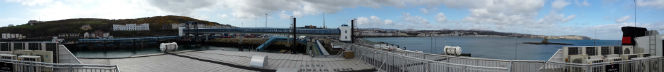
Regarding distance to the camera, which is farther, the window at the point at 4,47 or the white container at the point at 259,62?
the white container at the point at 259,62

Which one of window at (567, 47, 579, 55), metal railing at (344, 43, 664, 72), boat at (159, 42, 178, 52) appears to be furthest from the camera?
boat at (159, 42, 178, 52)

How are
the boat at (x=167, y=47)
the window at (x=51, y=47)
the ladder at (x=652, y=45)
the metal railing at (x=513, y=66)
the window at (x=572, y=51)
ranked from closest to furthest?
the metal railing at (x=513, y=66), the ladder at (x=652, y=45), the window at (x=572, y=51), the window at (x=51, y=47), the boat at (x=167, y=47)

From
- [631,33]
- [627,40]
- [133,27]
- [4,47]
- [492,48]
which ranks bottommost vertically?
[492,48]

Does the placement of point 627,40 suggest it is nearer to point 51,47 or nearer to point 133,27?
point 51,47

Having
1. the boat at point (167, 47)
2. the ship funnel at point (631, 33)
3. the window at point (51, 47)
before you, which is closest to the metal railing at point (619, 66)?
the ship funnel at point (631, 33)

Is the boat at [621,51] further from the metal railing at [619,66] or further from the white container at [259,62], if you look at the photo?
the white container at [259,62]

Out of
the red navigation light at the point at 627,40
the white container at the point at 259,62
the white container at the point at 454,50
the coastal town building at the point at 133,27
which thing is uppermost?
the coastal town building at the point at 133,27

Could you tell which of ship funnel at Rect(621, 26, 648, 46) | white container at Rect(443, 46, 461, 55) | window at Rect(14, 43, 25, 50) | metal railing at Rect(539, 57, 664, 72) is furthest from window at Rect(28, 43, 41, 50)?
ship funnel at Rect(621, 26, 648, 46)

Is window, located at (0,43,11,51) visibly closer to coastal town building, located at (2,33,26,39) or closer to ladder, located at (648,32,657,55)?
Answer: ladder, located at (648,32,657,55)

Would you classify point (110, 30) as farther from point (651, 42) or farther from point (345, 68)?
point (651, 42)

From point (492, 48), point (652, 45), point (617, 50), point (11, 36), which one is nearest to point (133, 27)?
point (11, 36)

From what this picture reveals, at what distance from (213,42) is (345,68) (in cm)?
7099

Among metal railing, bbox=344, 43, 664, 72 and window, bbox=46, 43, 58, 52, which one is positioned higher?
window, bbox=46, 43, 58, 52

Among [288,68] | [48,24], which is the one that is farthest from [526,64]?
[48,24]
